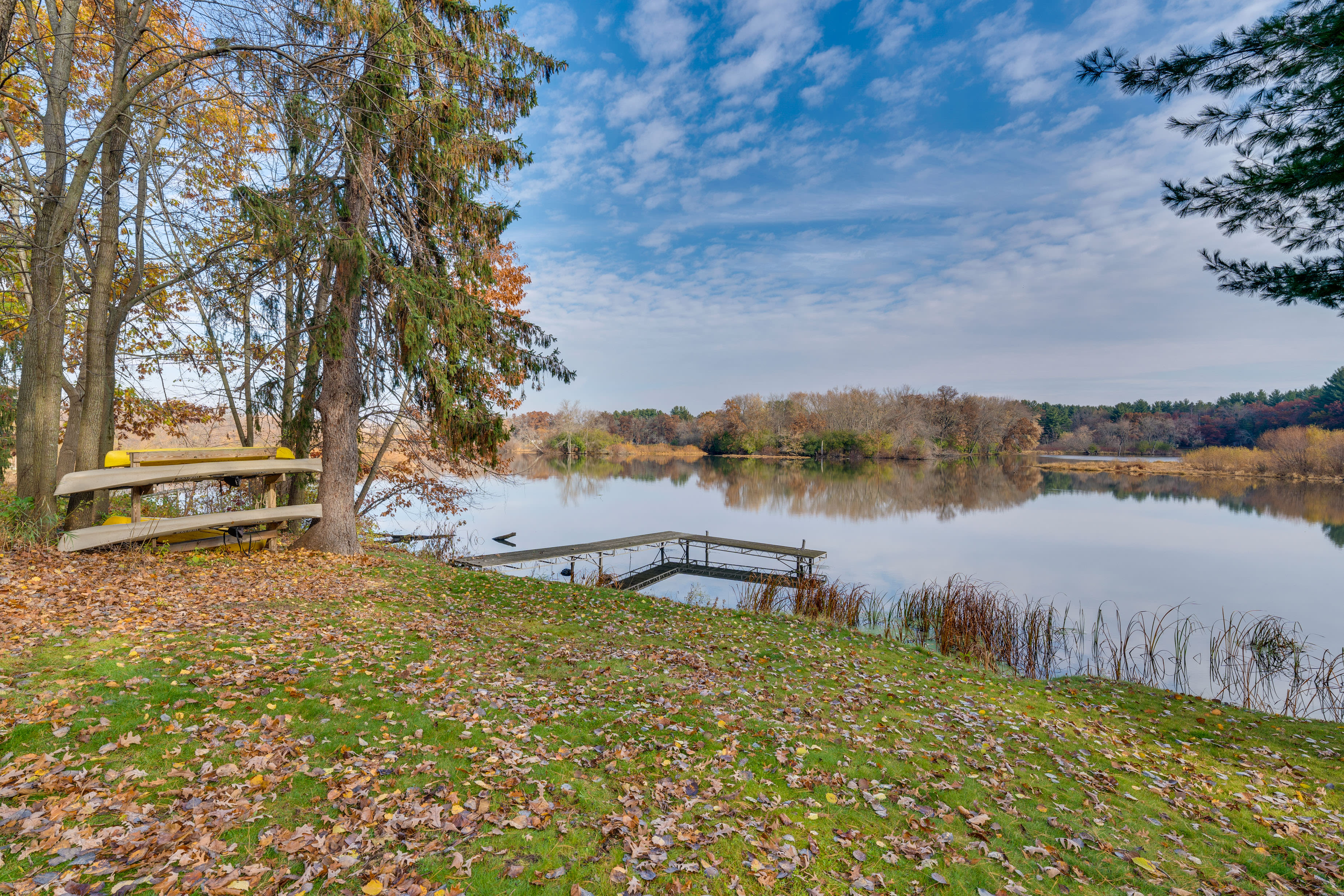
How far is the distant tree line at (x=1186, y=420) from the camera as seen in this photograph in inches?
2048

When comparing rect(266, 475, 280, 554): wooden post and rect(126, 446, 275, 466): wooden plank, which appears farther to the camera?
rect(266, 475, 280, 554): wooden post

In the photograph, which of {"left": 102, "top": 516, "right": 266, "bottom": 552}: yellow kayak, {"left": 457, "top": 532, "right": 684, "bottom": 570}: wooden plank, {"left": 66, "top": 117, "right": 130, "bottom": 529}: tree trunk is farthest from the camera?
{"left": 457, "top": 532, "right": 684, "bottom": 570}: wooden plank

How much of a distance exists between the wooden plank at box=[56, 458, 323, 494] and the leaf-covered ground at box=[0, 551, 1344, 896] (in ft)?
3.30

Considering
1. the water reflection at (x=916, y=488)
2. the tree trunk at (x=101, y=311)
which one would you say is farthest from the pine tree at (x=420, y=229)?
the water reflection at (x=916, y=488)

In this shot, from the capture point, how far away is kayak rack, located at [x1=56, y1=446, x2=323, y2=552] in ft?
24.7

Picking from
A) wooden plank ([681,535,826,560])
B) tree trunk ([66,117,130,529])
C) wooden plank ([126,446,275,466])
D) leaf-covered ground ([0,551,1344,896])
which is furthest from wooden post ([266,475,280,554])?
wooden plank ([681,535,826,560])

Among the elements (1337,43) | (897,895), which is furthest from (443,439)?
(1337,43)

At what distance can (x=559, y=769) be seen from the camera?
409 centimetres

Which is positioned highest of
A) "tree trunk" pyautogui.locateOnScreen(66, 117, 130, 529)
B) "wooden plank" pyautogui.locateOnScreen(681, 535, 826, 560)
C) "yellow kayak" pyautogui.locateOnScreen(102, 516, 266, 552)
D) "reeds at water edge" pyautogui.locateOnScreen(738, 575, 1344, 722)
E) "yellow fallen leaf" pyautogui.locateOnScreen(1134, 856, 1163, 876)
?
"tree trunk" pyautogui.locateOnScreen(66, 117, 130, 529)

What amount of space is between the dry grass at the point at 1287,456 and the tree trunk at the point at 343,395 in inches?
2057

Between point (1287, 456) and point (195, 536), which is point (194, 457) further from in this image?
point (1287, 456)

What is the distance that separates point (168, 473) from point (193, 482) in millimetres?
842

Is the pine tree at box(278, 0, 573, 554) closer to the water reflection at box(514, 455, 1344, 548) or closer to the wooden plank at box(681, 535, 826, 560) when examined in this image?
the wooden plank at box(681, 535, 826, 560)

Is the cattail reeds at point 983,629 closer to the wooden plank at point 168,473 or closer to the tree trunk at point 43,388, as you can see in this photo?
the wooden plank at point 168,473
